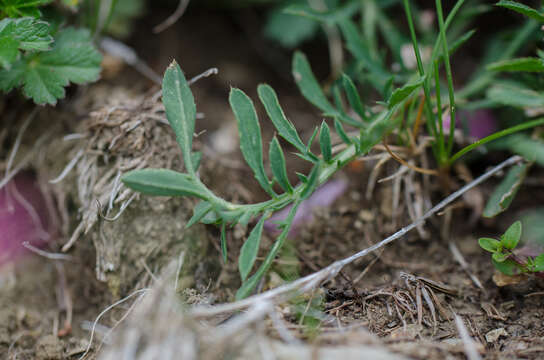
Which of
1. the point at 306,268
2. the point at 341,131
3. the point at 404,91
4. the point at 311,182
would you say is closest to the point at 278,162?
the point at 311,182

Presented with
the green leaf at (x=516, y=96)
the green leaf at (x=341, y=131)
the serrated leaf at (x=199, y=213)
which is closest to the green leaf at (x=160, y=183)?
the serrated leaf at (x=199, y=213)

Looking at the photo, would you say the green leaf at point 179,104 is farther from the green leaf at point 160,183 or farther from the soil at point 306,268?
the soil at point 306,268

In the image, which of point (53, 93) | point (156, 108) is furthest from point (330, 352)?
point (53, 93)

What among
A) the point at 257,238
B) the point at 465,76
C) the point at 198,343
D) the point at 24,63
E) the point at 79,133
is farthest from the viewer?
Answer: the point at 465,76

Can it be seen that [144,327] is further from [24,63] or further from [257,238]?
[24,63]

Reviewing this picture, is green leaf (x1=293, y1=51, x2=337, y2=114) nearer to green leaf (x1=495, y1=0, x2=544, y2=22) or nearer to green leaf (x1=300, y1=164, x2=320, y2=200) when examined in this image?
green leaf (x1=300, y1=164, x2=320, y2=200)

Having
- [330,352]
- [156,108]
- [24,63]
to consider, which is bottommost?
[330,352]
